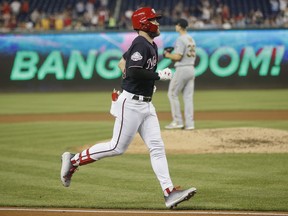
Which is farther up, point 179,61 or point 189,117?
point 179,61

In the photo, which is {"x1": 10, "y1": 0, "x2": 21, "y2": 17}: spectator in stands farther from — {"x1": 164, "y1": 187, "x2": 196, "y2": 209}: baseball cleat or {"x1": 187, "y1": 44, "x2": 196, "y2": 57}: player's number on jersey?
{"x1": 164, "y1": 187, "x2": 196, "y2": 209}: baseball cleat

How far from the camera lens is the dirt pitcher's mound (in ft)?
42.9

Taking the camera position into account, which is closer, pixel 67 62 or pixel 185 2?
pixel 67 62

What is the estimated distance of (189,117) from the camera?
15812 millimetres

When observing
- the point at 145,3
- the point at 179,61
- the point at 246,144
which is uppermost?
the point at 145,3

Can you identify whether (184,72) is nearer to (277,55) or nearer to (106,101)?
(106,101)

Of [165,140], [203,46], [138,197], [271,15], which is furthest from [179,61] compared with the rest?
[271,15]

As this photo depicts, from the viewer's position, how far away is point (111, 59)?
27594 millimetres

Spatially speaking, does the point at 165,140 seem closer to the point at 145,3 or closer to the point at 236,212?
the point at 236,212

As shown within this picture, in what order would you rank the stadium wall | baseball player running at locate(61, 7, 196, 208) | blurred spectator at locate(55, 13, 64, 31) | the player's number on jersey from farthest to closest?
blurred spectator at locate(55, 13, 64, 31) < the stadium wall < the player's number on jersey < baseball player running at locate(61, 7, 196, 208)

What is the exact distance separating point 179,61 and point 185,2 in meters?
17.4

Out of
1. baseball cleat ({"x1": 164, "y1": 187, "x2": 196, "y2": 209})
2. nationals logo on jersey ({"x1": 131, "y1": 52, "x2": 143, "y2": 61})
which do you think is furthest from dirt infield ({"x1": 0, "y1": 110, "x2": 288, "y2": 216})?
nationals logo on jersey ({"x1": 131, "y1": 52, "x2": 143, "y2": 61})

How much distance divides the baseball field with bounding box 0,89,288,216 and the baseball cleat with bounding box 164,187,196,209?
0.11 metres

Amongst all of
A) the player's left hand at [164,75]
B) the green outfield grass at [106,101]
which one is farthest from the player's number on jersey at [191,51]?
the player's left hand at [164,75]
